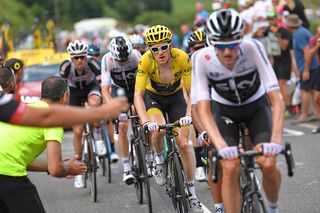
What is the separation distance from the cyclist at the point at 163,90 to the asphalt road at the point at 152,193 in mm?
595

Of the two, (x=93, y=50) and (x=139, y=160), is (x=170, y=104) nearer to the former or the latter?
(x=139, y=160)

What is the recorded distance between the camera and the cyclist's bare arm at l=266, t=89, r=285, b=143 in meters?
5.98

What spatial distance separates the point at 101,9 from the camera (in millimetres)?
115438

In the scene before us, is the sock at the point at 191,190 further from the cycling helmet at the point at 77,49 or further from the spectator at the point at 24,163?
the cycling helmet at the point at 77,49

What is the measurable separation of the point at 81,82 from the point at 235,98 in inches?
199

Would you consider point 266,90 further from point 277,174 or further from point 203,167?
point 203,167

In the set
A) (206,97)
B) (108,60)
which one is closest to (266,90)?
(206,97)

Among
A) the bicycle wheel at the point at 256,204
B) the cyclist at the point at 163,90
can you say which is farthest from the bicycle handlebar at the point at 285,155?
the cyclist at the point at 163,90

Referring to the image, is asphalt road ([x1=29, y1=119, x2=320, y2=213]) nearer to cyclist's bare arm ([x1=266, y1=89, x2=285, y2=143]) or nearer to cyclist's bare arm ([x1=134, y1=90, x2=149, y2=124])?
cyclist's bare arm ([x1=134, y1=90, x2=149, y2=124])

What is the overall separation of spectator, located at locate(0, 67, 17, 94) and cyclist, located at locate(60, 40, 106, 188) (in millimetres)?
2696

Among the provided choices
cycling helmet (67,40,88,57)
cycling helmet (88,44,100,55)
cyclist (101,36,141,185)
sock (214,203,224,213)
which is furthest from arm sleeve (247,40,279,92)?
cycling helmet (88,44,100,55)

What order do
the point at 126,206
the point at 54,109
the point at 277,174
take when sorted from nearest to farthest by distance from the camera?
1. the point at 54,109
2. the point at 277,174
3. the point at 126,206

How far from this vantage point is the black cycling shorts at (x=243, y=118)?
254 inches

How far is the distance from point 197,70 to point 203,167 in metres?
4.01
